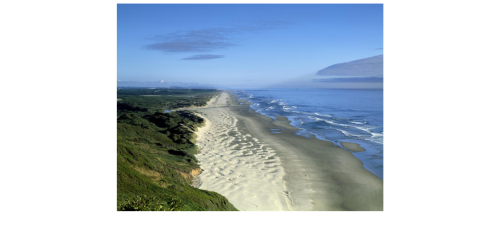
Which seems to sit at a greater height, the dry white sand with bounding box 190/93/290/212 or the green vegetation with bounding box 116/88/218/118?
the green vegetation with bounding box 116/88/218/118

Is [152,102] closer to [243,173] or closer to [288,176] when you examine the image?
[243,173]

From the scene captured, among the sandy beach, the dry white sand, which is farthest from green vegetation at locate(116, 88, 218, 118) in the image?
the sandy beach

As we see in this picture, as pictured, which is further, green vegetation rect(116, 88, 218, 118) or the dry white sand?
green vegetation rect(116, 88, 218, 118)

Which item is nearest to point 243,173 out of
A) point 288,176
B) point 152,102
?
point 288,176

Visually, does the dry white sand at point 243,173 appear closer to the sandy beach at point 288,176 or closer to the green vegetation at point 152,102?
the sandy beach at point 288,176

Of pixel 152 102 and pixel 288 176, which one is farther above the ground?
pixel 152 102

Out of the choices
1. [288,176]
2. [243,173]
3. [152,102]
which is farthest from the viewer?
[152,102]

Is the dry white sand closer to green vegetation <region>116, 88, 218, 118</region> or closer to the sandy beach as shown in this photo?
the sandy beach
